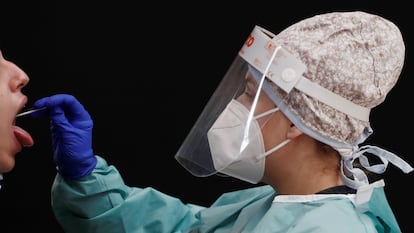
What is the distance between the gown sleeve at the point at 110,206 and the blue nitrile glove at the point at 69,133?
0.13ft

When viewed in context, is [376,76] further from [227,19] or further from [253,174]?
[227,19]

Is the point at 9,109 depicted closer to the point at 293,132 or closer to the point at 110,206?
the point at 110,206

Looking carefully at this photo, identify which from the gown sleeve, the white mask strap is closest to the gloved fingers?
the gown sleeve

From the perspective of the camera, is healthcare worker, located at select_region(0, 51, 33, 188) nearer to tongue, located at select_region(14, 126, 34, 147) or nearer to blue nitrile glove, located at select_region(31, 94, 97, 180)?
tongue, located at select_region(14, 126, 34, 147)

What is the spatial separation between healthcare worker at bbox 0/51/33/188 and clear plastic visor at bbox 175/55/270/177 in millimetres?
432

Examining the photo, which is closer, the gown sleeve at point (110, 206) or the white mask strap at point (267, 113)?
the white mask strap at point (267, 113)

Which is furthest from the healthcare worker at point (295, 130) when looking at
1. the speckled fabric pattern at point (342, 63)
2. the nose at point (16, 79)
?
the nose at point (16, 79)

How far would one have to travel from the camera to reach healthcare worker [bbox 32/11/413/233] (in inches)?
84.0

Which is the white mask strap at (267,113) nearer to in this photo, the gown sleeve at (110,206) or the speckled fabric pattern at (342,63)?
the speckled fabric pattern at (342,63)

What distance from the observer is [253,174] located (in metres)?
2.23

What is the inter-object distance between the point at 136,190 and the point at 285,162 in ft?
1.52

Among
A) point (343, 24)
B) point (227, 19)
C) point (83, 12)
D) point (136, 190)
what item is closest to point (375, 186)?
point (343, 24)

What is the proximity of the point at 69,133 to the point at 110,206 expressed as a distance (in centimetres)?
25

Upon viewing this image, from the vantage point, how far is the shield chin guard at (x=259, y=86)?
2.13 m
